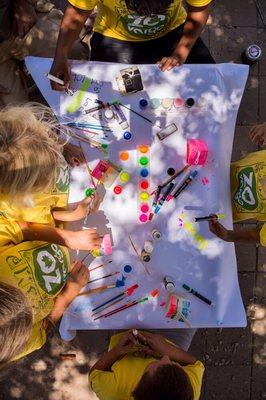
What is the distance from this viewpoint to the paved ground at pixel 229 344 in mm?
3430

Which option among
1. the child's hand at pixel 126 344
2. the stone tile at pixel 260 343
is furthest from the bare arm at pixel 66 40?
the stone tile at pixel 260 343

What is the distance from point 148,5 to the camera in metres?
2.18

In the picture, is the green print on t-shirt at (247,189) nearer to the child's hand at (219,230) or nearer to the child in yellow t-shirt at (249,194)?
the child in yellow t-shirt at (249,194)

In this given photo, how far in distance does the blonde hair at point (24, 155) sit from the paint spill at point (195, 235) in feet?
2.96

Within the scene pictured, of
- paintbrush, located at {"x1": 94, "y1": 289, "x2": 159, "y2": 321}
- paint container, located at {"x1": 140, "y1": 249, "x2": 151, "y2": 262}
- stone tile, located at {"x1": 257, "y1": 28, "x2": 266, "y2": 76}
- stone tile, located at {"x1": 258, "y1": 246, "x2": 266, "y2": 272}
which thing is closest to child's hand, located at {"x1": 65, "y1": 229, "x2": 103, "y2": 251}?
paint container, located at {"x1": 140, "y1": 249, "x2": 151, "y2": 262}

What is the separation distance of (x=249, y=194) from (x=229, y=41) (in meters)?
1.79

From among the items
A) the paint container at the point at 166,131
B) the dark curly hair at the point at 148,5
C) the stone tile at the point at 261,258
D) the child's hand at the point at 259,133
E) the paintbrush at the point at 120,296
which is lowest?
the stone tile at the point at 261,258

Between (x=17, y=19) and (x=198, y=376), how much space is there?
104 inches

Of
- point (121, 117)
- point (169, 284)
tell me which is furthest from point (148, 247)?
point (121, 117)

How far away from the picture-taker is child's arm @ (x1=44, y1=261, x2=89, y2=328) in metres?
2.50

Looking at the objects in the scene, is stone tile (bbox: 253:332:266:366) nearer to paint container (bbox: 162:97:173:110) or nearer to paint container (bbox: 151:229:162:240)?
paint container (bbox: 151:229:162:240)

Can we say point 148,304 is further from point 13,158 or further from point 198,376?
point 13,158

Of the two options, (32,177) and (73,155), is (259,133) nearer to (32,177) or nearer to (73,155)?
(73,155)

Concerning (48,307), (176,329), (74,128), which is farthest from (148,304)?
(74,128)
